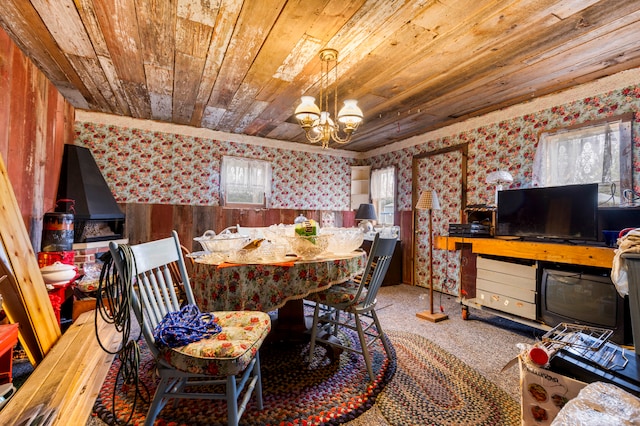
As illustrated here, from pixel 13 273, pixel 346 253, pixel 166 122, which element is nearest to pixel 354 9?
pixel 346 253

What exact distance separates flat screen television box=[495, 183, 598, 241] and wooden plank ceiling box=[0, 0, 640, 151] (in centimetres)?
108

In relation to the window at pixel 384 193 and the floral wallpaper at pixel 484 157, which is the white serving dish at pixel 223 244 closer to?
the floral wallpaper at pixel 484 157

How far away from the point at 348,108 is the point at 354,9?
0.67 metres

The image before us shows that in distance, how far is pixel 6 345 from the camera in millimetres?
1421

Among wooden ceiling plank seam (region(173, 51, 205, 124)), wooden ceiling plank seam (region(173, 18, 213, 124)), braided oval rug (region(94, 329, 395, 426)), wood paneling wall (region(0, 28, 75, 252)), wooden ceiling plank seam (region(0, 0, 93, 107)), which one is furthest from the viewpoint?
wooden ceiling plank seam (region(173, 51, 205, 124))

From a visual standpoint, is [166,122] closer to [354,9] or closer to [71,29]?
[71,29]

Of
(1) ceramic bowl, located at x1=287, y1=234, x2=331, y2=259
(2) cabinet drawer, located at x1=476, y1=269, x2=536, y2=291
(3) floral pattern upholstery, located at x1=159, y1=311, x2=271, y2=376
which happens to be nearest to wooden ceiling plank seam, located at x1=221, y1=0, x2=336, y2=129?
(1) ceramic bowl, located at x1=287, y1=234, x2=331, y2=259

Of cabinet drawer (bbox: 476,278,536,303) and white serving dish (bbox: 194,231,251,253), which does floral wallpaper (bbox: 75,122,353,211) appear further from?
cabinet drawer (bbox: 476,278,536,303)

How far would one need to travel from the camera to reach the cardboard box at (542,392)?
118 cm

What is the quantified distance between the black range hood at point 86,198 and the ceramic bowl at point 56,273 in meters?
1.14

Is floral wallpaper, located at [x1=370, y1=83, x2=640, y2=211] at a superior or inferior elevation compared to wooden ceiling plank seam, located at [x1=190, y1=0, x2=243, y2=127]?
inferior

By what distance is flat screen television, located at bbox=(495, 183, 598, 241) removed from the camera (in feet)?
8.53

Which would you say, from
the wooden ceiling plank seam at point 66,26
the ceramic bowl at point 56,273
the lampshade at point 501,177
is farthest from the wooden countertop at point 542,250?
the wooden ceiling plank seam at point 66,26

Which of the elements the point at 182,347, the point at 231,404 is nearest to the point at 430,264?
the point at 231,404
